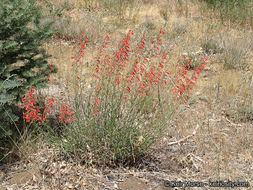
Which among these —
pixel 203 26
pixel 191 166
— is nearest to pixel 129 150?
pixel 191 166

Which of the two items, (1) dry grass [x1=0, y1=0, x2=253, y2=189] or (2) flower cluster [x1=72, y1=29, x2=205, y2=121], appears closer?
(2) flower cluster [x1=72, y1=29, x2=205, y2=121]

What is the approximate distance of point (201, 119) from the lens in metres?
4.04

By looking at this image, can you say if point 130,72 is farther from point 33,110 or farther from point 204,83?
point 204,83

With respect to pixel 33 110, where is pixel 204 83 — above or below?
below

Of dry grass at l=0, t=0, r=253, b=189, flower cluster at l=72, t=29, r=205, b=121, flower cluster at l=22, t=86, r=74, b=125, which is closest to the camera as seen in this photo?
flower cluster at l=22, t=86, r=74, b=125

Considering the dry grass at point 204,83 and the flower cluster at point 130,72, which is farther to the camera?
the dry grass at point 204,83

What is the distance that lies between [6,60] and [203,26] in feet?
18.9

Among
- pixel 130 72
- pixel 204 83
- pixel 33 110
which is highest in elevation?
pixel 130 72

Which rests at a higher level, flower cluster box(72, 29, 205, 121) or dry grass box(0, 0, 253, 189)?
flower cluster box(72, 29, 205, 121)

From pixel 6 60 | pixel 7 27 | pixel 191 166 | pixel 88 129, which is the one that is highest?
pixel 7 27

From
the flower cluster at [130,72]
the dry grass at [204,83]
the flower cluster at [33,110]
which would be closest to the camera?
the flower cluster at [33,110]

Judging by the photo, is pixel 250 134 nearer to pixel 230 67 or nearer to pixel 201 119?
pixel 201 119

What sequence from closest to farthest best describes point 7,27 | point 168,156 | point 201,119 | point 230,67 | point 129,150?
point 129,150 → point 7,27 → point 168,156 → point 201,119 → point 230,67

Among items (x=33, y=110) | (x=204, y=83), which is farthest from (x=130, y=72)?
(x=204, y=83)
